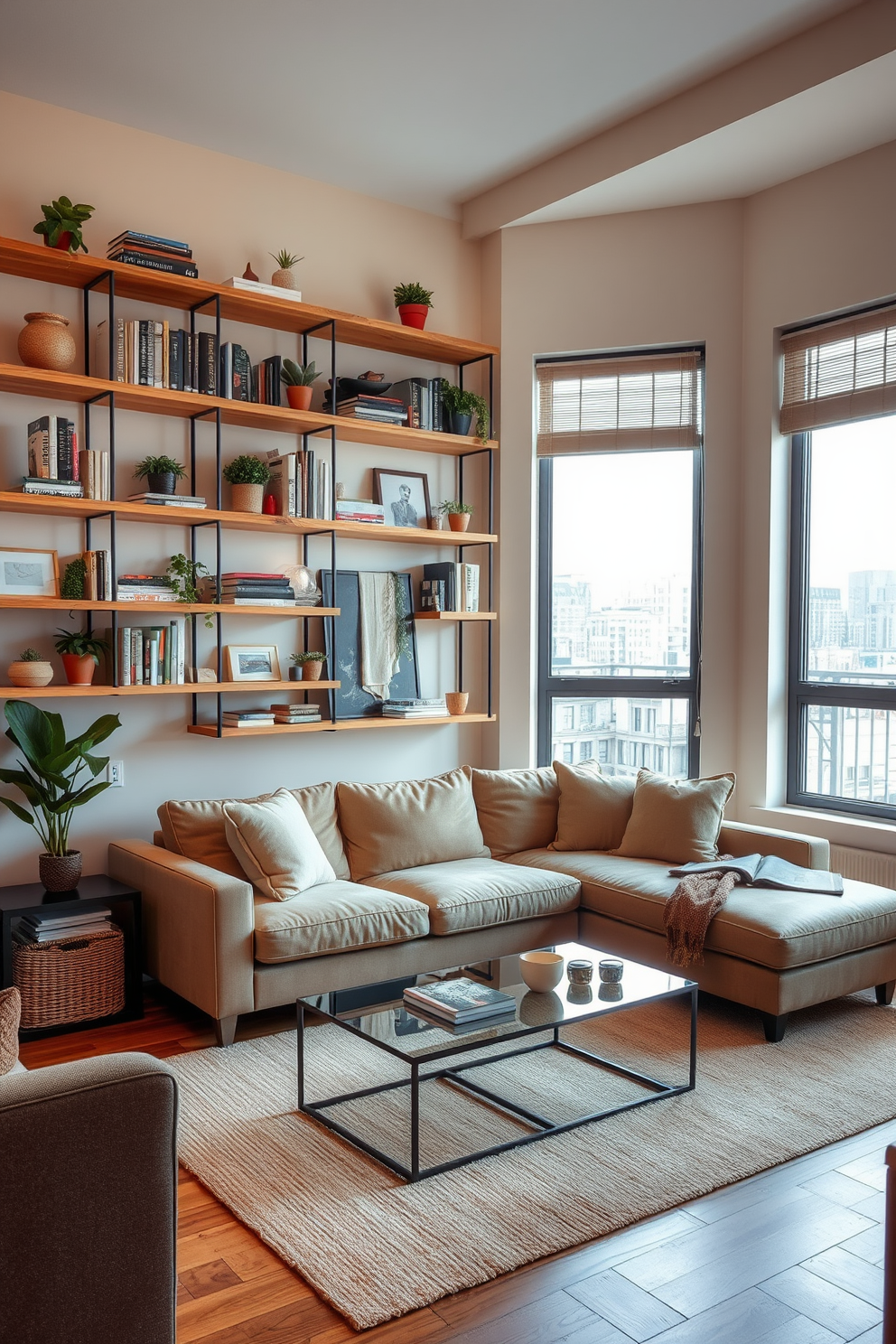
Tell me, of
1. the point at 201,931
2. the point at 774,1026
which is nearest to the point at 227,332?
the point at 201,931

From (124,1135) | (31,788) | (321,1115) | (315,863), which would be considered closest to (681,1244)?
(321,1115)

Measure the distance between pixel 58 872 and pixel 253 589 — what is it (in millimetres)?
1290

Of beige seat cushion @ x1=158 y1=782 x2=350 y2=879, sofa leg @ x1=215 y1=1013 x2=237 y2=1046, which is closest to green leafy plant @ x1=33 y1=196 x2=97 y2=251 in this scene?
beige seat cushion @ x1=158 y1=782 x2=350 y2=879

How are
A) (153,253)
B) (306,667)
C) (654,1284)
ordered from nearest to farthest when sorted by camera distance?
(654,1284) → (153,253) → (306,667)

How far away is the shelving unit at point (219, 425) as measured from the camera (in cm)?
379

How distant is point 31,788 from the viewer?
3.71 m

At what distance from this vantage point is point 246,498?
426 cm

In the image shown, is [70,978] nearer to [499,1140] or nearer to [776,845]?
[499,1140]

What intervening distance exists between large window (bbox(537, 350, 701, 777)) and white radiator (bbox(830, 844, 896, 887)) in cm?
78

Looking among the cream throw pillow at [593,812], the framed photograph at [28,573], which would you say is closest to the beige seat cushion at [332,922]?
the cream throw pillow at [593,812]

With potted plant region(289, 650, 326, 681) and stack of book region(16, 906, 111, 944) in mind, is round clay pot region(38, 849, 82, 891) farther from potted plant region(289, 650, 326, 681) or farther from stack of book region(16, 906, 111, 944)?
potted plant region(289, 650, 326, 681)

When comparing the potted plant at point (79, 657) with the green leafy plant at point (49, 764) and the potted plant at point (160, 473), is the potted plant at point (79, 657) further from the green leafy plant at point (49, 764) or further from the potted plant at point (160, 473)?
the potted plant at point (160, 473)

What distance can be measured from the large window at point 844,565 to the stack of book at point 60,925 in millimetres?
3039

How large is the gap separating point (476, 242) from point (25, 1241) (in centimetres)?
480
